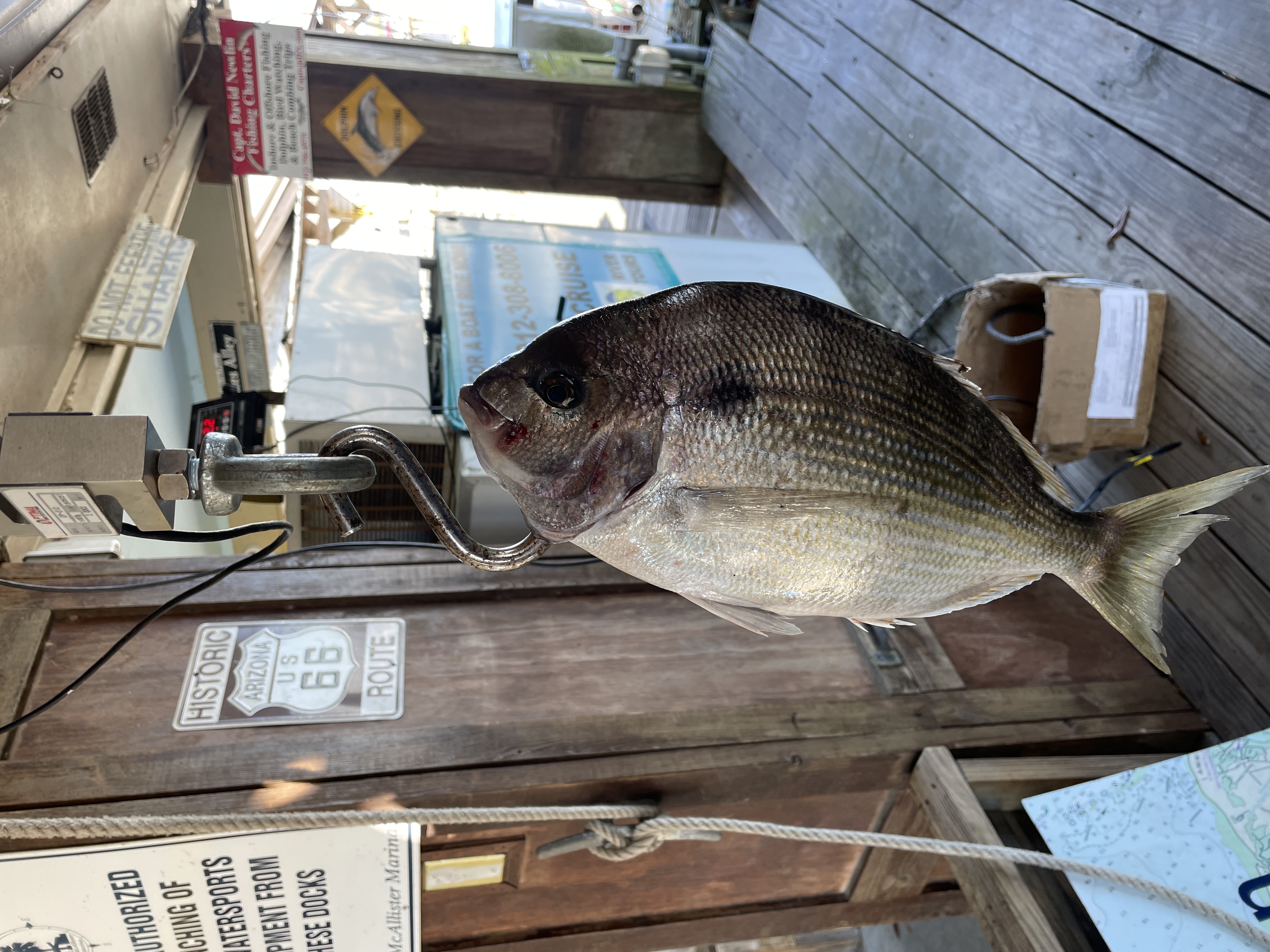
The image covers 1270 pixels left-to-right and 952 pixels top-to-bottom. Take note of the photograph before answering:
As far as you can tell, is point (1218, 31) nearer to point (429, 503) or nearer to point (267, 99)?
point (429, 503)

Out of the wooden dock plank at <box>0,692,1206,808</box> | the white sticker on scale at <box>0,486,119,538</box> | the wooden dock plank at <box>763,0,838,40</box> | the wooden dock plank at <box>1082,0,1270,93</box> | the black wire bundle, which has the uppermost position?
the wooden dock plank at <box>1082,0,1270,93</box>

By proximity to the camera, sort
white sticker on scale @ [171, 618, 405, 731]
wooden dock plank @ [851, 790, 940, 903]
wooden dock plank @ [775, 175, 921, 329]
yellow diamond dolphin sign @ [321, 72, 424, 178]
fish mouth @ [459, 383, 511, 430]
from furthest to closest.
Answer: yellow diamond dolphin sign @ [321, 72, 424, 178], wooden dock plank @ [775, 175, 921, 329], wooden dock plank @ [851, 790, 940, 903], white sticker on scale @ [171, 618, 405, 731], fish mouth @ [459, 383, 511, 430]

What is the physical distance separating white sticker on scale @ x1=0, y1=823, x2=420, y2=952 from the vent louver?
1.57 meters

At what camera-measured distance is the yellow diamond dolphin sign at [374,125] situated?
319 centimetres

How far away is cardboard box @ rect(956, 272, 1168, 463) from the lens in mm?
1446

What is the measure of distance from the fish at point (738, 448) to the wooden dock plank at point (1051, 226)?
1.14m

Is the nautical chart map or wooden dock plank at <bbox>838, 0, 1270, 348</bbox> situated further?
wooden dock plank at <bbox>838, 0, 1270, 348</bbox>

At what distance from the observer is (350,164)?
11.1 feet

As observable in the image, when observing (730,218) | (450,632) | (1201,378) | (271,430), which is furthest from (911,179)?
(271,430)

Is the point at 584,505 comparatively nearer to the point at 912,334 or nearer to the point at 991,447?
the point at 991,447

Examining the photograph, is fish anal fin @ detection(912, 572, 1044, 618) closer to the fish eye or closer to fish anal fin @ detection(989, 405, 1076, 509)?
fish anal fin @ detection(989, 405, 1076, 509)

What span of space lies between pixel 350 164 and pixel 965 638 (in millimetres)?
→ 3135

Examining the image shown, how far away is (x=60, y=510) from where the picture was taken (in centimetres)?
58

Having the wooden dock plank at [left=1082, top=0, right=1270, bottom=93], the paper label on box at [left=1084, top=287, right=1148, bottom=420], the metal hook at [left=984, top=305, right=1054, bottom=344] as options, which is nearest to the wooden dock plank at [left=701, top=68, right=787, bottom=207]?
the wooden dock plank at [left=1082, top=0, right=1270, bottom=93]
